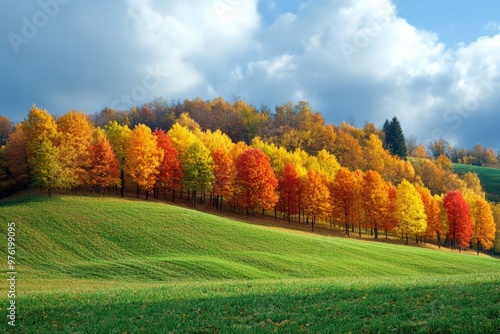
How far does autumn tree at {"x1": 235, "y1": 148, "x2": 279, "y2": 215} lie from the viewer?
7925 cm

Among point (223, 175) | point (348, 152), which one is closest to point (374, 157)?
point (348, 152)

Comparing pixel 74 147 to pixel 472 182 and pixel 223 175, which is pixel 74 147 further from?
pixel 472 182

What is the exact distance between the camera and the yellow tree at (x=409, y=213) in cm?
7925

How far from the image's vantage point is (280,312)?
14.6 metres

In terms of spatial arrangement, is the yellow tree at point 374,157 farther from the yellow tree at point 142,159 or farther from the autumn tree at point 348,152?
the yellow tree at point 142,159

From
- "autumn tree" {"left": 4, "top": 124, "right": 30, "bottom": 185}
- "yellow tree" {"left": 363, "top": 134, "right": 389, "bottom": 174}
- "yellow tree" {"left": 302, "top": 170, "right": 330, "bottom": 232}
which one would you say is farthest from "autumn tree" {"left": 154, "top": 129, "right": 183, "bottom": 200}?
"yellow tree" {"left": 363, "top": 134, "right": 389, "bottom": 174}

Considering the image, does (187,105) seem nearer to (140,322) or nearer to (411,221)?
(411,221)

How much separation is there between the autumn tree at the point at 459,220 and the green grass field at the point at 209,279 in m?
37.4

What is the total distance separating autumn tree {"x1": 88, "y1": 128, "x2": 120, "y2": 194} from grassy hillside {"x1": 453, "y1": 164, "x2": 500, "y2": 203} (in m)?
135

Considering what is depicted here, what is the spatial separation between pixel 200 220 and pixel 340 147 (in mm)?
87540

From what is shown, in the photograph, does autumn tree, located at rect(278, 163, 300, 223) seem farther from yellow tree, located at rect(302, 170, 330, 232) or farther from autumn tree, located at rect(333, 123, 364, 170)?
autumn tree, located at rect(333, 123, 364, 170)

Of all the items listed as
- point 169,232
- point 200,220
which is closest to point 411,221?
point 200,220

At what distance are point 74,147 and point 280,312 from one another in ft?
219

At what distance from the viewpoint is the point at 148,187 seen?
247ft
